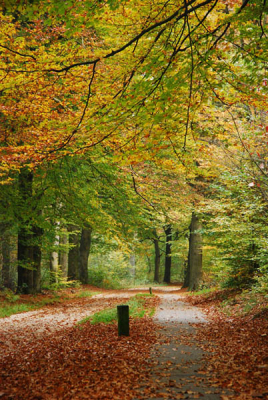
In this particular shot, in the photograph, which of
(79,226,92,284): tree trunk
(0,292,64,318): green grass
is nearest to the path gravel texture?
(0,292,64,318): green grass

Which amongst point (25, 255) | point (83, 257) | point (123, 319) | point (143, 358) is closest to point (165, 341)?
point (123, 319)

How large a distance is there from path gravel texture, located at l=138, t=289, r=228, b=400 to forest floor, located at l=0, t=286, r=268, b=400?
12 millimetres

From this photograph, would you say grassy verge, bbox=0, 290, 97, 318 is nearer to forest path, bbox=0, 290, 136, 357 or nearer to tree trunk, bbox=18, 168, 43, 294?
forest path, bbox=0, 290, 136, 357

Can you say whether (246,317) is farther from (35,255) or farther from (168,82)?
(35,255)

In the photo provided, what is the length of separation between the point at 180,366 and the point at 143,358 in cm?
74

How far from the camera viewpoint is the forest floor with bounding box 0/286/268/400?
4.32m

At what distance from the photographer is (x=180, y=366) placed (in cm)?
533

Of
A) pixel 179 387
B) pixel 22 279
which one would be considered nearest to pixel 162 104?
pixel 179 387

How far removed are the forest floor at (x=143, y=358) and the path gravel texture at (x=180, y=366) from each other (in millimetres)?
12

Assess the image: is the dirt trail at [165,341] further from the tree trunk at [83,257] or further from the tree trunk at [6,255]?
the tree trunk at [83,257]

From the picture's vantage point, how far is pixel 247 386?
4219mm

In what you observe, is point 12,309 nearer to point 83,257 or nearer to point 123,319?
point 123,319

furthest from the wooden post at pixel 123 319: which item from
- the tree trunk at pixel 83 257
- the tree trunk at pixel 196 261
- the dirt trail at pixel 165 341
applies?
the tree trunk at pixel 83 257

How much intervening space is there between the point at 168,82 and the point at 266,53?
5.42ft
